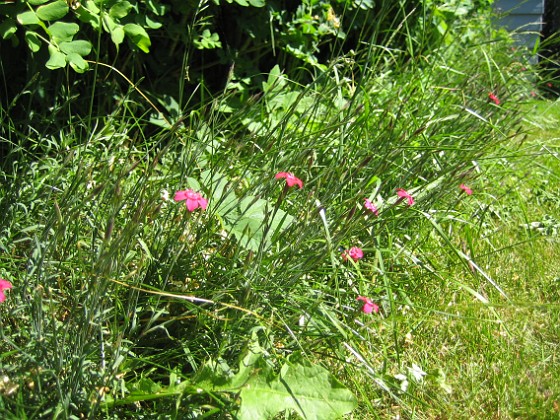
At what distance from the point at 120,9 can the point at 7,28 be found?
1.45ft

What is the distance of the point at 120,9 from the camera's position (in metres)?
2.71

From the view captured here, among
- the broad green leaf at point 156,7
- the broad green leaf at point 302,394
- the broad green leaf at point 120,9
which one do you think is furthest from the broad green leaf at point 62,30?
the broad green leaf at point 302,394

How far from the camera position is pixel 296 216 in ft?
7.27

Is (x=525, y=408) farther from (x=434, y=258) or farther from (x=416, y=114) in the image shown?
(x=416, y=114)

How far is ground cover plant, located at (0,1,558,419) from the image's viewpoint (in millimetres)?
1743

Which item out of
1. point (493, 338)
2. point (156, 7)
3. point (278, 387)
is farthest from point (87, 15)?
point (493, 338)

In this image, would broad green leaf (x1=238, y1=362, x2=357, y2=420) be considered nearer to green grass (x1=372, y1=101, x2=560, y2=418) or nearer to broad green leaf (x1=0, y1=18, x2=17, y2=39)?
green grass (x1=372, y1=101, x2=560, y2=418)

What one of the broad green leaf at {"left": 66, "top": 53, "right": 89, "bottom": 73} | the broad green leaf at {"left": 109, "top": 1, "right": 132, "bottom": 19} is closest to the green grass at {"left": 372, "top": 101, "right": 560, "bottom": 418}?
the broad green leaf at {"left": 66, "top": 53, "right": 89, "bottom": 73}

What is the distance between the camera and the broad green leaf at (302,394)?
176cm

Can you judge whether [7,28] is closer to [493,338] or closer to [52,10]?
[52,10]

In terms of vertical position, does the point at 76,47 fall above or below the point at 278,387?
above

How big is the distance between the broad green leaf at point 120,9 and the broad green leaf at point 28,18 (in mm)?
362

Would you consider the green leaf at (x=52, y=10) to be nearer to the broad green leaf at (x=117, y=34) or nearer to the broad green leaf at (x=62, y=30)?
the broad green leaf at (x=62, y=30)

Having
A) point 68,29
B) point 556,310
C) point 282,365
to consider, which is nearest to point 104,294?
point 282,365
